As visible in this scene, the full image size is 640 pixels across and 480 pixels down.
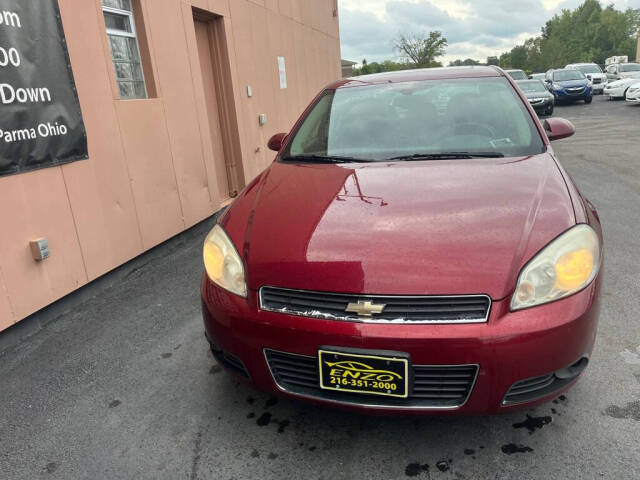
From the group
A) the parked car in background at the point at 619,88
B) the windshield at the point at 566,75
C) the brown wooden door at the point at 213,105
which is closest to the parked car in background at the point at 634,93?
the parked car in background at the point at 619,88

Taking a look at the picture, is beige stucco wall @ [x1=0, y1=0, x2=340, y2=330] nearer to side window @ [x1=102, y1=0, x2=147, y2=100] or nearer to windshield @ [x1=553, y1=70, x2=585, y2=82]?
side window @ [x1=102, y1=0, x2=147, y2=100]

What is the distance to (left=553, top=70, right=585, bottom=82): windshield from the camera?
20119mm

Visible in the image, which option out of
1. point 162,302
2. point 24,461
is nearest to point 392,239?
point 24,461

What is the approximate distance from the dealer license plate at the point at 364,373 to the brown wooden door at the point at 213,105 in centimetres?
458

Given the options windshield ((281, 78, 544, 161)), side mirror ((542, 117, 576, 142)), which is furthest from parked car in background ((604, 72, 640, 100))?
windshield ((281, 78, 544, 161))

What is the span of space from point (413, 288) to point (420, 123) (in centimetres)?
143

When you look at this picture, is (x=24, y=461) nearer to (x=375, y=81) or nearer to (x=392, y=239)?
(x=392, y=239)

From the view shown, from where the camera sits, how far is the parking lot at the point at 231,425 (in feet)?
6.20

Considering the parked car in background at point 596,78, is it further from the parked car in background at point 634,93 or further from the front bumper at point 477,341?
the front bumper at point 477,341

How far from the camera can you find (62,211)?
11.3 feet

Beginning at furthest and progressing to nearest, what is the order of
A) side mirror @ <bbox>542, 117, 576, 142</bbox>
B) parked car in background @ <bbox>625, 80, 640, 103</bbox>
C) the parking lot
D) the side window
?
parked car in background @ <bbox>625, 80, 640, 103</bbox> → the side window → side mirror @ <bbox>542, 117, 576, 142</bbox> → the parking lot

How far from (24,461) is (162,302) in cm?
164

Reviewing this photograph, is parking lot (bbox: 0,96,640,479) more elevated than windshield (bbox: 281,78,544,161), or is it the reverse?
windshield (bbox: 281,78,544,161)

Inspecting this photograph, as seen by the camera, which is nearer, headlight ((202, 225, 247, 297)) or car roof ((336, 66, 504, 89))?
headlight ((202, 225, 247, 297))
